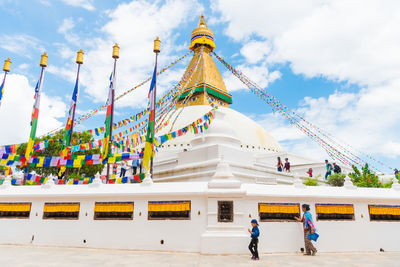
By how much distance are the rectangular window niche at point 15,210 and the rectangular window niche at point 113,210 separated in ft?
8.42

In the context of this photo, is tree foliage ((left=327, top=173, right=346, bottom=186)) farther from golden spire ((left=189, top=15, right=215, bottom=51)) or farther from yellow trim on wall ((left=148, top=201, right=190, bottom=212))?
golden spire ((left=189, top=15, right=215, bottom=51))

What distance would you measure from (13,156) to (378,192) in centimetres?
1574

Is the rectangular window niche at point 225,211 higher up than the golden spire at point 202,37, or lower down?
lower down

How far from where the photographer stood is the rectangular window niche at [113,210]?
26.6 ft

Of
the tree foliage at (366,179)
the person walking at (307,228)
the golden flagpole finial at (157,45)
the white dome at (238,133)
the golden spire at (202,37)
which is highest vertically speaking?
the golden spire at (202,37)

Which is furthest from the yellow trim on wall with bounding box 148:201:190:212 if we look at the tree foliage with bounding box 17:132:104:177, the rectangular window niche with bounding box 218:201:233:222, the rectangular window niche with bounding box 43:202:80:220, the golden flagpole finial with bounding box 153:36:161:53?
the tree foliage with bounding box 17:132:104:177

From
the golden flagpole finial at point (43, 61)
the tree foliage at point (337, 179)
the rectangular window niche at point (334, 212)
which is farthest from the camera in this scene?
the golden flagpole finial at point (43, 61)

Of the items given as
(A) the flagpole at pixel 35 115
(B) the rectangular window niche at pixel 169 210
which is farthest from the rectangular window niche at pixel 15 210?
(B) the rectangular window niche at pixel 169 210

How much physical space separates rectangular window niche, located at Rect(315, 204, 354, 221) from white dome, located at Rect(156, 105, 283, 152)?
13483 millimetres

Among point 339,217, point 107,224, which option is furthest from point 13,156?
point 339,217

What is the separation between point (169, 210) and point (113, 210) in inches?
71.3

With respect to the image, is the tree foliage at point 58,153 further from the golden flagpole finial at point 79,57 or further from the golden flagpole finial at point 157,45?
the golden flagpole finial at point 157,45

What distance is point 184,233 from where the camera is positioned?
7578mm

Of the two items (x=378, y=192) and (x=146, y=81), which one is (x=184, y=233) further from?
(x=146, y=81)
